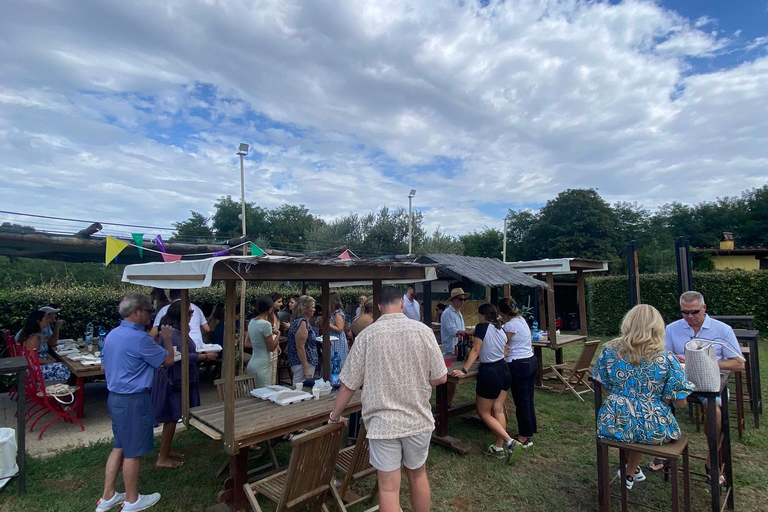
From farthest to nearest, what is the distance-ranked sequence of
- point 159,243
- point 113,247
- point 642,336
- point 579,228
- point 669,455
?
point 579,228 < point 159,243 < point 113,247 < point 642,336 < point 669,455

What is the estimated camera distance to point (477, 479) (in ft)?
12.4

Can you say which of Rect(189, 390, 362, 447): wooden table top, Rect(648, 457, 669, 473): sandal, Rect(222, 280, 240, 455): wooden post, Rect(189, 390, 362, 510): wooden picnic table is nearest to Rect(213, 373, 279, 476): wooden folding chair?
Rect(189, 390, 362, 447): wooden table top

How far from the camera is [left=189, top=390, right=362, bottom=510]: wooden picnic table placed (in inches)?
119

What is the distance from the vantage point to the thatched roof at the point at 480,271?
6.20 meters

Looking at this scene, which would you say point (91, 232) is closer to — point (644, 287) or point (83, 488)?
point (83, 488)

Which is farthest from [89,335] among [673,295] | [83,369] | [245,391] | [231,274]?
[673,295]

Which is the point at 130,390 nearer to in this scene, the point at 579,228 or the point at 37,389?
the point at 37,389

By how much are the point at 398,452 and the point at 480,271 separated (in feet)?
15.2

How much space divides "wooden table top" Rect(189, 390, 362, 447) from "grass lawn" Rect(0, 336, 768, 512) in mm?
682

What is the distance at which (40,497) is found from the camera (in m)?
3.42

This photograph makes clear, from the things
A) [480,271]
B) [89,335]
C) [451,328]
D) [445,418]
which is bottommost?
[445,418]

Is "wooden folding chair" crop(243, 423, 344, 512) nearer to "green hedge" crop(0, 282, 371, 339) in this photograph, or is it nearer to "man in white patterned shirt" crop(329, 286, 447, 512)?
"man in white patterned shirt" crop(329, 286, 447, 512)

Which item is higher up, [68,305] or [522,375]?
[68,305]

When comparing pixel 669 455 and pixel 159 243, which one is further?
pixel 159 243
